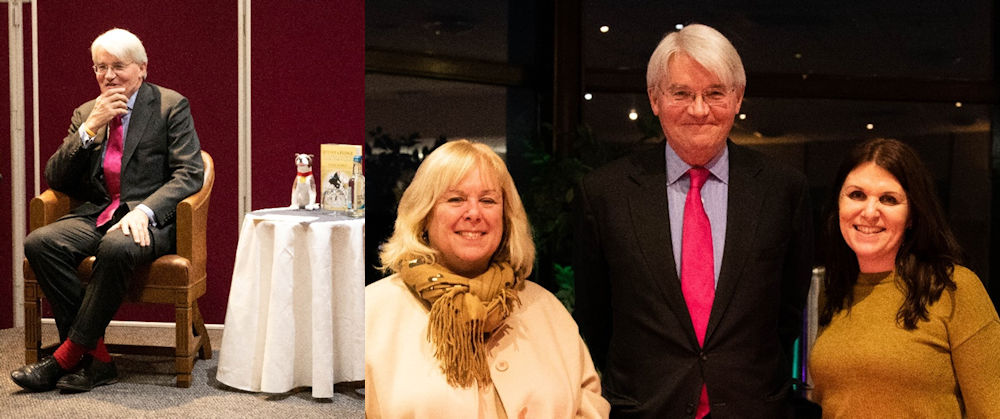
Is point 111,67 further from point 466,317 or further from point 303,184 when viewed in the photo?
point 466,317

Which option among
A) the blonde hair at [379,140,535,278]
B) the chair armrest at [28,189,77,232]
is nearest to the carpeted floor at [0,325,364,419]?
the chair armrest at [28,189,77,232]

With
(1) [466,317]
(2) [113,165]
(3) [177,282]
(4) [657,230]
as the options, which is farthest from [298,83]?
(4) [657,230]

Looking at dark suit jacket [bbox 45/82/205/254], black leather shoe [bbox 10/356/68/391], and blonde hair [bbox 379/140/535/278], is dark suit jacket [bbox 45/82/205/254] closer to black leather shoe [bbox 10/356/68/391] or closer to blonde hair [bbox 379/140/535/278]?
black leather shoe [bbox 10/356/68/391]

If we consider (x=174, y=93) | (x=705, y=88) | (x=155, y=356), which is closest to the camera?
(x=705, y=88)

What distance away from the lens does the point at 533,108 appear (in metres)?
2.29

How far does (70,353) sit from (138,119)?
819mm

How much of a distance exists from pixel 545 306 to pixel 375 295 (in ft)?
1.45

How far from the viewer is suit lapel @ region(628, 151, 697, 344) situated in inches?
79.0

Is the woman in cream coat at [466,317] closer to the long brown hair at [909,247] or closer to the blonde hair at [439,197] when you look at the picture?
the blonde hair at [439,197]

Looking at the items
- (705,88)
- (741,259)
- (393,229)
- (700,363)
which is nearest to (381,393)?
(393,229)

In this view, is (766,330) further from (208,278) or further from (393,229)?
(208,278)

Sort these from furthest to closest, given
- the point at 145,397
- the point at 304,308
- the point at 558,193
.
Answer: the point at 304,308 < the point at 145,397 < the point at 558,193

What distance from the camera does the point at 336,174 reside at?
3.30m

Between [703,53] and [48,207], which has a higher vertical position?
[703,53]
